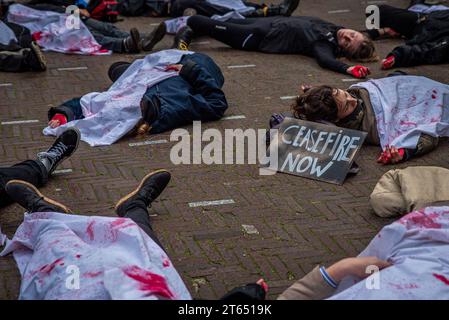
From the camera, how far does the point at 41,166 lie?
518 cm

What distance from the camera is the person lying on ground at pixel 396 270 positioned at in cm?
326

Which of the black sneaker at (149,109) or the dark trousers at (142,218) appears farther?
the black sneaker at (149,109)

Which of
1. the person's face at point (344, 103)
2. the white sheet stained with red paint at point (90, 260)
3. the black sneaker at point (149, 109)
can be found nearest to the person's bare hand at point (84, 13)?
the black sneaker at point (149, 109)

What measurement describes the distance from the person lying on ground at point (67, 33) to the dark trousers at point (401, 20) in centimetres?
299

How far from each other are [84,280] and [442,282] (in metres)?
1.63

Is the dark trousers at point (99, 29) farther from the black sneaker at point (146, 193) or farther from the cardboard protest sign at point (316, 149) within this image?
the black sneaker at point (146, 193)

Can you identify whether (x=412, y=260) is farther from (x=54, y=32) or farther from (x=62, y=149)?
(x=54, y=32)

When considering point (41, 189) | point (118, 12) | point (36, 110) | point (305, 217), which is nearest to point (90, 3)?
point (118, 12)

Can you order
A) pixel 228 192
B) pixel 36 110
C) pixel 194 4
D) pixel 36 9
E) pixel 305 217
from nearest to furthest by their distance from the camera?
pixel 305 217 → pixel 228 192 → pixel 36 110 → pixel 36 9 → pixel 194 4

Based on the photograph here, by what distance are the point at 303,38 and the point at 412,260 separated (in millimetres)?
5230

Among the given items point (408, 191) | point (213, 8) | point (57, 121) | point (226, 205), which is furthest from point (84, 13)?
point (408, 191)

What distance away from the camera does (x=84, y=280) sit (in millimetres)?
3322
